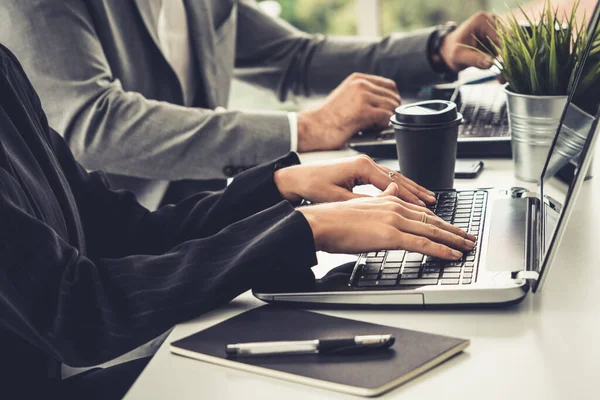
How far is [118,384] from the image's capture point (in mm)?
1005

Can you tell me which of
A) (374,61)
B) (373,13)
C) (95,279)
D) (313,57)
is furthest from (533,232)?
(373,13)

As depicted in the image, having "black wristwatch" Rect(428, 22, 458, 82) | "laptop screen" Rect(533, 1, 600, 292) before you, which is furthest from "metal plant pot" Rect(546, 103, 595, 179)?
"black wristwatch" Rect(428, 22, 458, 82)

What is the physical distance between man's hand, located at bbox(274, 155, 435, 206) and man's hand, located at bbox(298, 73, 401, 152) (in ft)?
1.19

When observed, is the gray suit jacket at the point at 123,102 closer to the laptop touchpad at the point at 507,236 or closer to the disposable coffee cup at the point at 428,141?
the disposable coffee cup at the point at 428,141

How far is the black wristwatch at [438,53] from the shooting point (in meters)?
1.76

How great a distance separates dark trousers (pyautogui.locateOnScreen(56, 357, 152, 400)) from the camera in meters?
0.98

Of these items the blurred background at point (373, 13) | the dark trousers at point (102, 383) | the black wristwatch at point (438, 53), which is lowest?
the blurred background at point (373, 13)

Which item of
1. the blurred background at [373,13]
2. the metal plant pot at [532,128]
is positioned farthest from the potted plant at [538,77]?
the blurred background at [373,13]

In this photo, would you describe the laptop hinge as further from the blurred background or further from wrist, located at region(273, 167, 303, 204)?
the blurred background

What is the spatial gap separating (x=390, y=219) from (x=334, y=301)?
4.7 inches

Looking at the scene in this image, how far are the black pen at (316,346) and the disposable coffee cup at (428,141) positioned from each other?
46 centimetres

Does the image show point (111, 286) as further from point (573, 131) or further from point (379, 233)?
point (573, 131)

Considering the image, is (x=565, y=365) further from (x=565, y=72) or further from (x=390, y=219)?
(x=565, y=72)

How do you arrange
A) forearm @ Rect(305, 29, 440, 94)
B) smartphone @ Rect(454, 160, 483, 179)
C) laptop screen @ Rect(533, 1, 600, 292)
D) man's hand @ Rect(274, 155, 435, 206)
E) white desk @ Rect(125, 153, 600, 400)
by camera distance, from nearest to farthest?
1. white desk @ Rect(125, 153, 600, 400)
2. laptop screen @ Rect(533, 1, 600, 292)
3. man's hand @ Rect(274, 155, 435, 206)
4. smartphone @ Rect(454, 160, 483, 179)
5. forearm @ Rect(305, 29, 440, 94)
